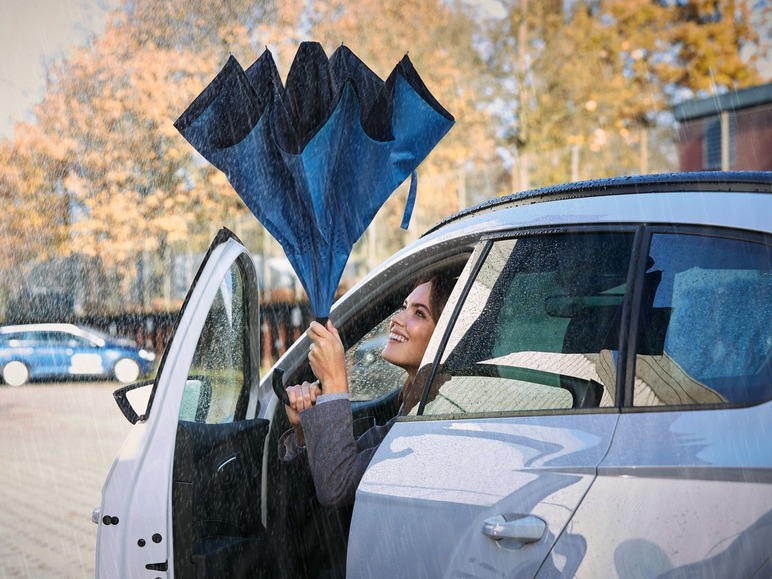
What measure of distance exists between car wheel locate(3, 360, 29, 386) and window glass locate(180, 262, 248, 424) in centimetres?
1964

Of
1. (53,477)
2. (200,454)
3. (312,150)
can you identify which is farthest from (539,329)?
(53,477)

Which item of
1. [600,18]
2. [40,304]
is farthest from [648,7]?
[40,304]

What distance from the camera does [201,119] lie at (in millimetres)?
2443

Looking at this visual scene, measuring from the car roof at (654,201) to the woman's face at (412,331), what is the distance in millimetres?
669

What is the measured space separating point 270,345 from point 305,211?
1937 cm

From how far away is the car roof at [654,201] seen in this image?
6.23 ft

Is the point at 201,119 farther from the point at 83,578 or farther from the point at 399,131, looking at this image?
the point at 83,578

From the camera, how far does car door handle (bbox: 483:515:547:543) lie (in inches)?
74.0

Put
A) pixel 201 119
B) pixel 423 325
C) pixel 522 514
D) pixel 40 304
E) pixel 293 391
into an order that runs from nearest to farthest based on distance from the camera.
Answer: pixel 522 514 → pixel 201 119 → pixel 293 391 → pixel 423 325 → pixel 40 304

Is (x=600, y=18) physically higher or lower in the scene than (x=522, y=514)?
higher

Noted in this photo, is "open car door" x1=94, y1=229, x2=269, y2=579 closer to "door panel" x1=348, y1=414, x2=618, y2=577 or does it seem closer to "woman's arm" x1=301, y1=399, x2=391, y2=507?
"woman's arm" x1=301, y1=399, x2=391, y2=507

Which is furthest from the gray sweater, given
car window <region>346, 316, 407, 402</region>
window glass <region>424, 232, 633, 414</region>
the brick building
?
the brick building

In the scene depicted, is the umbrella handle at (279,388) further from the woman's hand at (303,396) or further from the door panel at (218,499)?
the door panel at (218,499)

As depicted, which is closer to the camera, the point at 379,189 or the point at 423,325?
the point at 379,189
